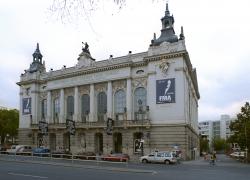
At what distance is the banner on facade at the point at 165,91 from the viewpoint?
6141 cm

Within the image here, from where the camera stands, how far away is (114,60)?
7012cm

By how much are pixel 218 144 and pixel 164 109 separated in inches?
5009

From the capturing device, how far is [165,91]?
204 ft

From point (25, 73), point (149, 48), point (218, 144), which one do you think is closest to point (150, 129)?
point (149, 48)

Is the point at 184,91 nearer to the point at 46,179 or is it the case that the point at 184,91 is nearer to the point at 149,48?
the point at 149,48

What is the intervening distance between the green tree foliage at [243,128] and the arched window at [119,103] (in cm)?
1881

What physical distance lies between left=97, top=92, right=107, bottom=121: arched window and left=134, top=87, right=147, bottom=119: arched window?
22.3 feet

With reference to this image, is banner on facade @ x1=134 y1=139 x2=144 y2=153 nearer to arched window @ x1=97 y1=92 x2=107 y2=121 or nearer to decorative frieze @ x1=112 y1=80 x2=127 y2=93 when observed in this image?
arched window @ x1=97 y1=92 x2=107 y2=121

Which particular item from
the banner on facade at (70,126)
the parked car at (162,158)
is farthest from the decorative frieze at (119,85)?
the parked car at (162,158)

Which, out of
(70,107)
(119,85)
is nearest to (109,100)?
(119,85)

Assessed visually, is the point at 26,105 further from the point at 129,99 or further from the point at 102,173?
the point at 102,173

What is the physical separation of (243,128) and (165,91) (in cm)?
1335

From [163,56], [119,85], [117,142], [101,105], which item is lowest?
[117,142]

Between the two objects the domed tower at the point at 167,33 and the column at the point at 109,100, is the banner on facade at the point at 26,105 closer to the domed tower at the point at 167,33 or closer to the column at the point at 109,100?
the column at the point at 109,100
